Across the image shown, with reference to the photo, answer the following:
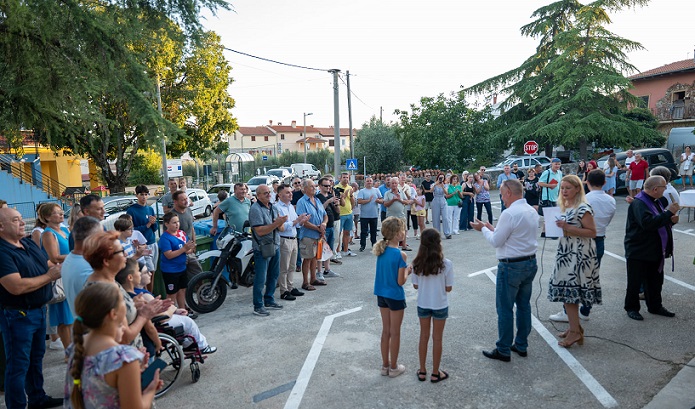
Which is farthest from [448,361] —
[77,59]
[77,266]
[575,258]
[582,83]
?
[582,83]

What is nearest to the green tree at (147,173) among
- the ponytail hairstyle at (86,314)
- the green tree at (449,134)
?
the green tree at (449,134)

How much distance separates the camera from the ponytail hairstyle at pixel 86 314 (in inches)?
92.4

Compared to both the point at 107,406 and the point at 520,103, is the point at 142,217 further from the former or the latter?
the point at 520,103

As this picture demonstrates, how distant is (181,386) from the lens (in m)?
4.71

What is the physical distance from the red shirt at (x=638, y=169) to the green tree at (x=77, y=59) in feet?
45.3

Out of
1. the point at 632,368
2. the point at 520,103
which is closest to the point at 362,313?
the point at 632,368

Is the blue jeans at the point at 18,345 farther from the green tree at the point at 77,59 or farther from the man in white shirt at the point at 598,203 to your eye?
the green tree at the point at 77,59

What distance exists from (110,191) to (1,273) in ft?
84.1

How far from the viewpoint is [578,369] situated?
4.73 meters

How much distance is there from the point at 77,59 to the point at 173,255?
5673 millimetres

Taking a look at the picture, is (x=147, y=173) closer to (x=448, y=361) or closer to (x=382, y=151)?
(x=382, y=151)

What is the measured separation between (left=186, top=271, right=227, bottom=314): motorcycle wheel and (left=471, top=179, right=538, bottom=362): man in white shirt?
4.12 meters

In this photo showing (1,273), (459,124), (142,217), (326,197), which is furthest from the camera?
(459,124)

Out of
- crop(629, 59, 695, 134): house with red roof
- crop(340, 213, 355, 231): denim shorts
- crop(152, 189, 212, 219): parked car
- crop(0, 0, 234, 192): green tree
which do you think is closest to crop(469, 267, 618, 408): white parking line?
crop(340, 213, 355, 231): denim shorts
